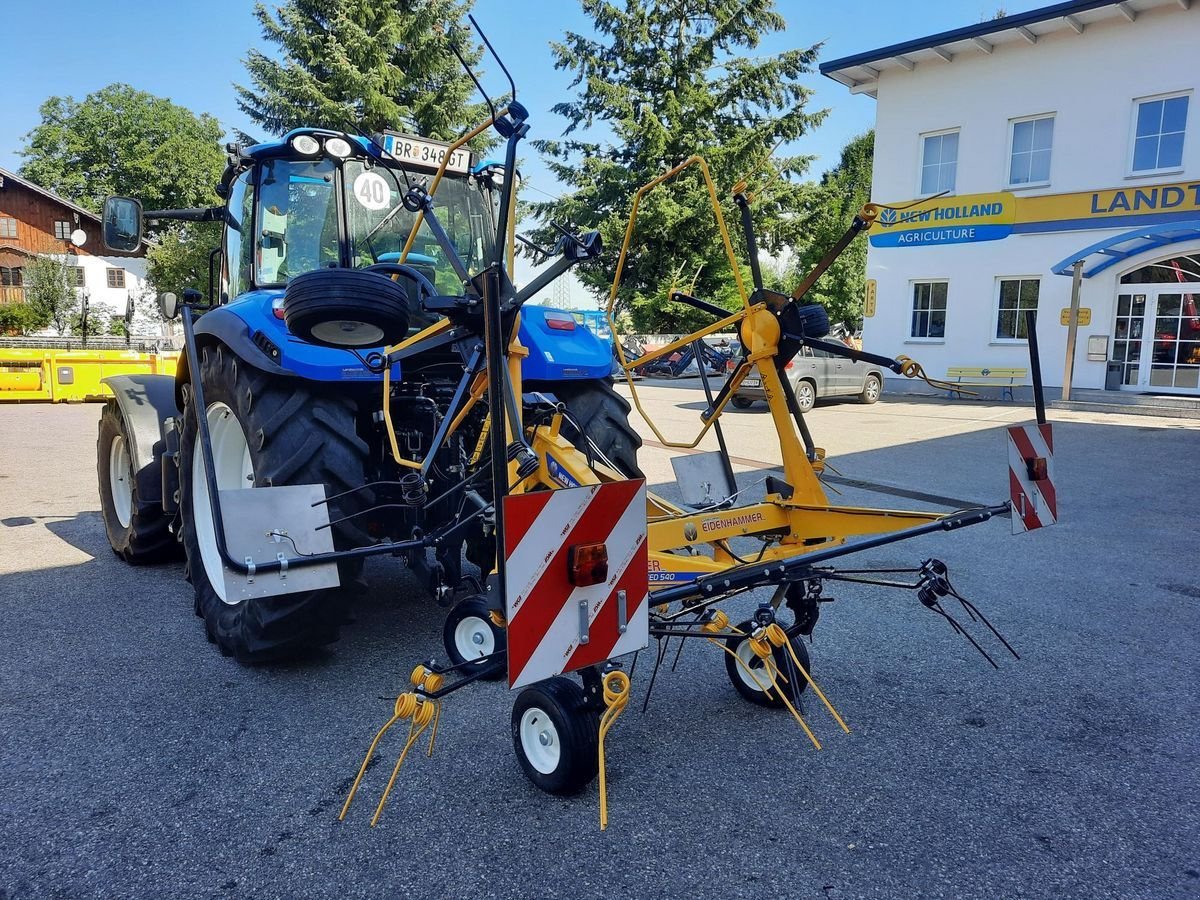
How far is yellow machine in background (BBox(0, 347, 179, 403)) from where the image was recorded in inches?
637

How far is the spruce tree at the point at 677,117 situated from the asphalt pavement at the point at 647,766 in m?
25.5

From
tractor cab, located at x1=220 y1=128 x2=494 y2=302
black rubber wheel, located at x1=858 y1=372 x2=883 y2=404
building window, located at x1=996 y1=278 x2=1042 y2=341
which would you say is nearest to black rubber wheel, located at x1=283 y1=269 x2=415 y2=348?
tractor cab, located at x1=220 y1=128 x2=494 y2=302

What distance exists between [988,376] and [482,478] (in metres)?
17.7

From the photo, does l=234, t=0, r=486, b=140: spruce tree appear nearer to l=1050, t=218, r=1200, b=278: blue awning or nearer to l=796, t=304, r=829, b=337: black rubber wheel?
l=1050, t=218, r=1200, b=278: blue awning

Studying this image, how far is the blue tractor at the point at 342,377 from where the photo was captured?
10.2ft

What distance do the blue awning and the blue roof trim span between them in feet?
14.8

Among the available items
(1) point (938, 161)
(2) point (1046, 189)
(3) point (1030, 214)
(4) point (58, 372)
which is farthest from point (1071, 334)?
(4) point (58, 372)

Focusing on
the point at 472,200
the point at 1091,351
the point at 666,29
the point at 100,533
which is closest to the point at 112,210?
the point at 472,200

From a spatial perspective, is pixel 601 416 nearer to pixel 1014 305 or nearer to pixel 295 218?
pixel 295 218

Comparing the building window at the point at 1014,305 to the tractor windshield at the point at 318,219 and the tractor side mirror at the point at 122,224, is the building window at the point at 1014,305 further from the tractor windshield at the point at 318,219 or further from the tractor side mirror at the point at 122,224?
the tractor side mirror at the point at 122,224

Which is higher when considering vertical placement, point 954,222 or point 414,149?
point 954,222

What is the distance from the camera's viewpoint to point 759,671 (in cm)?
328

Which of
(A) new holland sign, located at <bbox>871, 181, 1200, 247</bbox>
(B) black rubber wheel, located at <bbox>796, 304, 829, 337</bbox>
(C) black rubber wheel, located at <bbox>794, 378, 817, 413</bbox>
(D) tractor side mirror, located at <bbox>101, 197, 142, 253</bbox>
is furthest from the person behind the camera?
(A) new holland sign, located at <bbox>871, 181, 1200, 247</bbox>

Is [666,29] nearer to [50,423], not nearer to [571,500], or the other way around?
[50,423]
